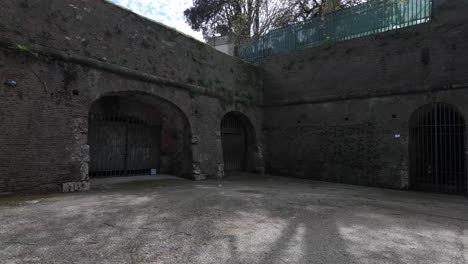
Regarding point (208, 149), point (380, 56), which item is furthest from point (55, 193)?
point (380, 56)

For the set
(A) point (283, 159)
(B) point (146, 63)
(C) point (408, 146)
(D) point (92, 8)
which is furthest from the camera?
(A) point (283, 159)

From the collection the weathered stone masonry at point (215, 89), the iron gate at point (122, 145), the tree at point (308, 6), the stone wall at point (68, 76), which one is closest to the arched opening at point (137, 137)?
the iron gate at point (122, 145)

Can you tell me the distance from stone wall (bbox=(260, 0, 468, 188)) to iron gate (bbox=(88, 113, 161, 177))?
4.89m

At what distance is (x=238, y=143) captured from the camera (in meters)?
12.9

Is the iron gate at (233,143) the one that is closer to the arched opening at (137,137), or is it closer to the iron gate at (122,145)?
the arched opening at (137,137)

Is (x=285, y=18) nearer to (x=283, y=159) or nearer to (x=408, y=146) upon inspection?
(x=283, y=159)

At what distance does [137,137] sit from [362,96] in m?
7.51

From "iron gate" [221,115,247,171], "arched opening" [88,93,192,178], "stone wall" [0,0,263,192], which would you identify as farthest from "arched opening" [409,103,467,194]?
"arched opening" [88,93,192,178]

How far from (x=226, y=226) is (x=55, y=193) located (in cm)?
415

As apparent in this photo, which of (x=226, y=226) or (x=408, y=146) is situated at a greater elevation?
(x=408, y=146)

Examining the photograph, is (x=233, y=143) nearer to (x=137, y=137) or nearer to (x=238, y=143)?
(x=238, y=143)

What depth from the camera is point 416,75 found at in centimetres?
951

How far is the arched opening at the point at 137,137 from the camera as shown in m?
8.79

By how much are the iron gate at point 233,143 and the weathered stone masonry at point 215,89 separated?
676 mm
